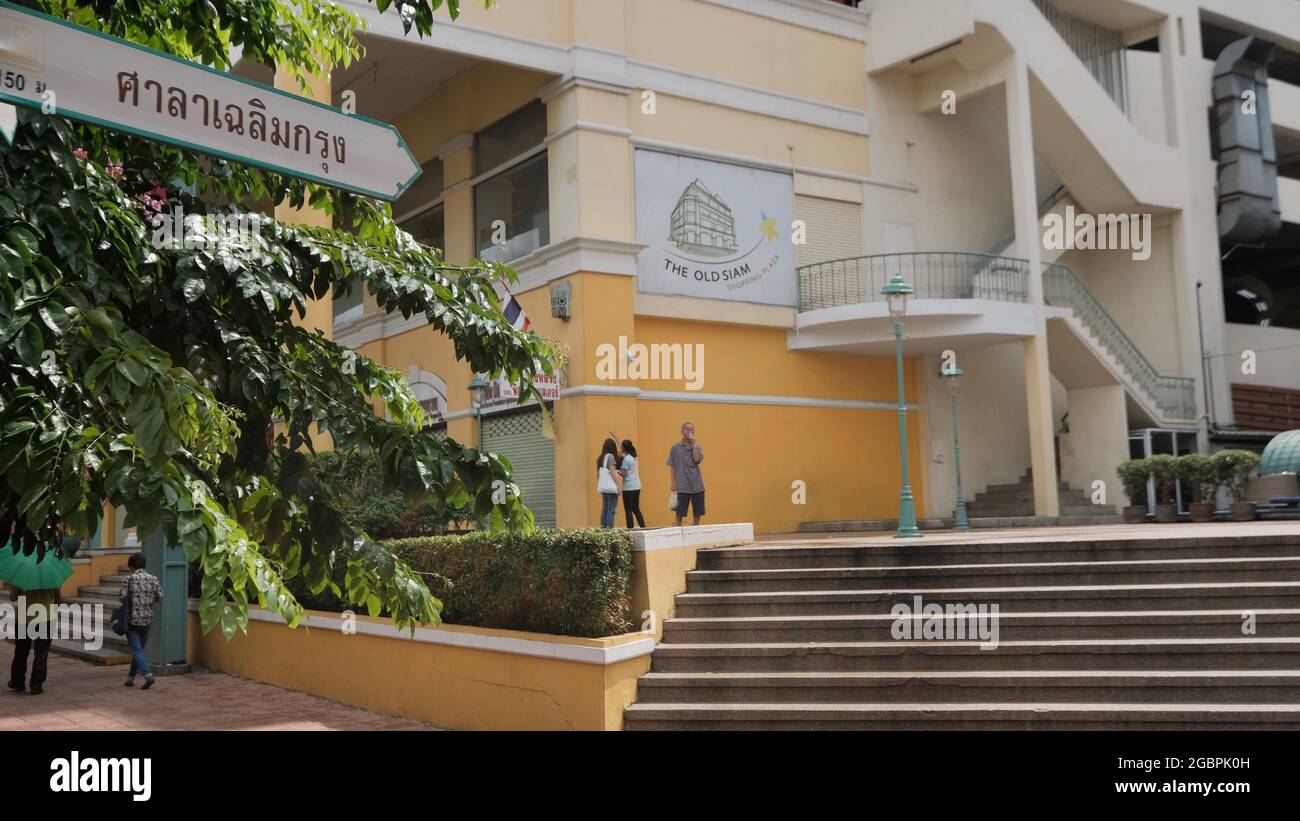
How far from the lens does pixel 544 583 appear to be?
928cm

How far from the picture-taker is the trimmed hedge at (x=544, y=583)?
9.03 m

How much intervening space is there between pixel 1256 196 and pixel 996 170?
250 inches

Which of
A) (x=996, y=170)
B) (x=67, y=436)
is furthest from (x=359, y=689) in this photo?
(x=996, y=170)

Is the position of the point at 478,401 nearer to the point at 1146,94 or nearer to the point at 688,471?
the point at 688,471

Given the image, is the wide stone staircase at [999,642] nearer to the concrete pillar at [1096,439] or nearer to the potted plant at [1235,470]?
the potted plant at [1235,470]

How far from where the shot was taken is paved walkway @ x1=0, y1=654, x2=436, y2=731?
399 inches

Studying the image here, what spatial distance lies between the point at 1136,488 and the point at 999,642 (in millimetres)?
11819

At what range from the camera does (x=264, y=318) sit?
10.8 ft

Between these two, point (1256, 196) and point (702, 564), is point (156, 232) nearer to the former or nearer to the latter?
point (702, 564)

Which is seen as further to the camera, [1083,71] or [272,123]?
[1083,71]

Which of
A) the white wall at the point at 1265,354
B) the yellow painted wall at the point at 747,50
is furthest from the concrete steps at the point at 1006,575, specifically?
the white wall at the point at 1265,354

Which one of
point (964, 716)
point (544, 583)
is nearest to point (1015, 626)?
point (964, 716)

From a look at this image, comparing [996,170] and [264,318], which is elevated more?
[996,170]

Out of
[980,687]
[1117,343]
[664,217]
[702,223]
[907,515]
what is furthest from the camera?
[1117,343]
